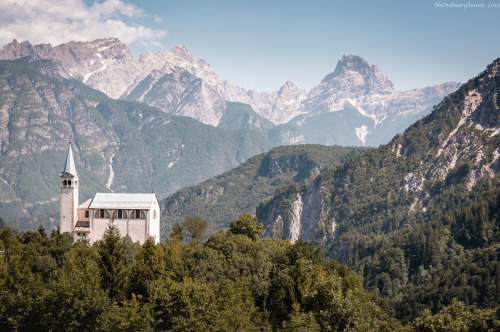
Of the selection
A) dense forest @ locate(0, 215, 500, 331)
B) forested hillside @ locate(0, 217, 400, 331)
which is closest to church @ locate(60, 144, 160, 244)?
dense forest @ locate(0, 215, 500, 331)

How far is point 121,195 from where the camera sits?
136250mm

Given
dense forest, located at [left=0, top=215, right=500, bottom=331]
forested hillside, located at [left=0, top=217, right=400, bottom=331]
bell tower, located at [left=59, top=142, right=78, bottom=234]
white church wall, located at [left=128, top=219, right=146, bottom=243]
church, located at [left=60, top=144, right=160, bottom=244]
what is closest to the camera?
dense forest, located at [left=0, top=215, right=500, bottom=331]

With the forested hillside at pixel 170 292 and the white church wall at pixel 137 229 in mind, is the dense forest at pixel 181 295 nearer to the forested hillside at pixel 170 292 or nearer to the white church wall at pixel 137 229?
the forested hillside at pixel 170 292

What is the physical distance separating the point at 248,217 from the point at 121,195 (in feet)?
89.1

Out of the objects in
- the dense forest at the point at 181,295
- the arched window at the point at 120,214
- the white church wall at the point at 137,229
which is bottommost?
the dense forest at the point at 181,295

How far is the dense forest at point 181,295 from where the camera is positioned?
73375 mm

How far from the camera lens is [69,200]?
13425 cm

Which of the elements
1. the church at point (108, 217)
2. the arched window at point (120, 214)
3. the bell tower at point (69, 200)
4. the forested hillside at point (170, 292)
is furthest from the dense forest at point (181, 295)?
the bell tower at point (69, 200)

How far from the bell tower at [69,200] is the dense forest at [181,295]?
20.7m

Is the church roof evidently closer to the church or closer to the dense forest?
the church

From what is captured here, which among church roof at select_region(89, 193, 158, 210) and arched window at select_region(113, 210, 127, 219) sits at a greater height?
church roof at select_region(89, 193, 158, 210)

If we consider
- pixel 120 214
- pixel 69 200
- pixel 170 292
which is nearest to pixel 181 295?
pixel 170 292

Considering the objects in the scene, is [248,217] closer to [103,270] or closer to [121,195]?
[121,195]

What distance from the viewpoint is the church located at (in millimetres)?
131500
